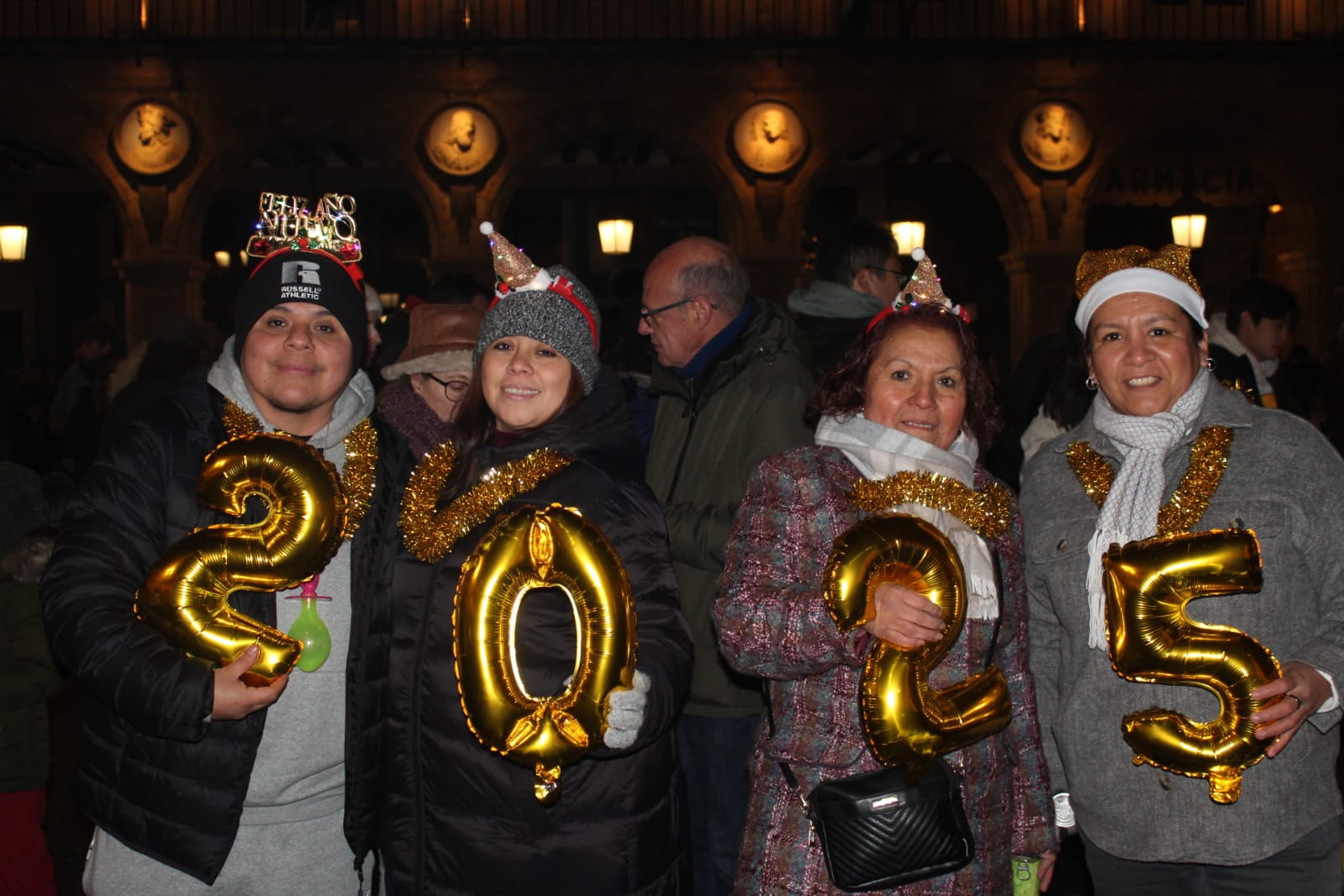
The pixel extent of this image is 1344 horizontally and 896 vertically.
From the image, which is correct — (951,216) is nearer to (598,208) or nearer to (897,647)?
(598,208)

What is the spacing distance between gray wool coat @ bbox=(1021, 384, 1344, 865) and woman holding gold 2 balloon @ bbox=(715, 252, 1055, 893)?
12 cm

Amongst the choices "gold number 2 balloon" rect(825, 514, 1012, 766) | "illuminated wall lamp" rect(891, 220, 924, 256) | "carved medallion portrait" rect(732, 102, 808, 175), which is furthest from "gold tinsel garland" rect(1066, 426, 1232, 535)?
"carved medallion portrait" rect(732, 102, 808, 175)

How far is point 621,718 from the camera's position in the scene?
226 centimetres

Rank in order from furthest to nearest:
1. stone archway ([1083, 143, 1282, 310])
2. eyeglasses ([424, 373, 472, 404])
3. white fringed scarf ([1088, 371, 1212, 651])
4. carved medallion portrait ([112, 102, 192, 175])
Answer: stone archway ([1083, 143, 1282, 310]), carved medallion portrait ([112, 102, 192, 175]), eyeglasses ([424, 373, 472, 404]), white fringed scarf ([1088, 371, 1212, 651])

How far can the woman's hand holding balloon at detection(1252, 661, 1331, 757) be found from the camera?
7.63 feet

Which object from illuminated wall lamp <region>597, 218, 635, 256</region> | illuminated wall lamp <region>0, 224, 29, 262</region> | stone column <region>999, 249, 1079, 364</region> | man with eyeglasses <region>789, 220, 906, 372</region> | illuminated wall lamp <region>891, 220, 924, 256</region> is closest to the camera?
man with eyeglasses <region>789, 220, 906, 372</region>

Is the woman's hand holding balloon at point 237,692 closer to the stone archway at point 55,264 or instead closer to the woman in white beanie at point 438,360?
the woman in white beanie at point 438,360

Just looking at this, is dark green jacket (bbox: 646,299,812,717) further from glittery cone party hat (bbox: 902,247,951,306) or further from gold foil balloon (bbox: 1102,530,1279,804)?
gold foil balloon (bbox: 1102,530,1279,804)

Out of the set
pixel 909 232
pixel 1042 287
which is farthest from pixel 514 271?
pixel 1042 287

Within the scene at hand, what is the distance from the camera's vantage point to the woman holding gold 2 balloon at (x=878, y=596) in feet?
7.88

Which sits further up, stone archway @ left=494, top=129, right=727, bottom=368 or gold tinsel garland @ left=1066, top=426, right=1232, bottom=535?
stone archway @ left=494, top=129, right=727, bottom=368

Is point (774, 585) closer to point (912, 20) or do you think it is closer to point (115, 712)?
point (115, 712)

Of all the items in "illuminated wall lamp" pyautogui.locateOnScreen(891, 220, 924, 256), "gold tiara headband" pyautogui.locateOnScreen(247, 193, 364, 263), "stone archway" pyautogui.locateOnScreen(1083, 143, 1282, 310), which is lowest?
"gold tiara headband" pyautogui.locateOnScreen(247, 193, 364, 263)

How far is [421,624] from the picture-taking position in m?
2.46
